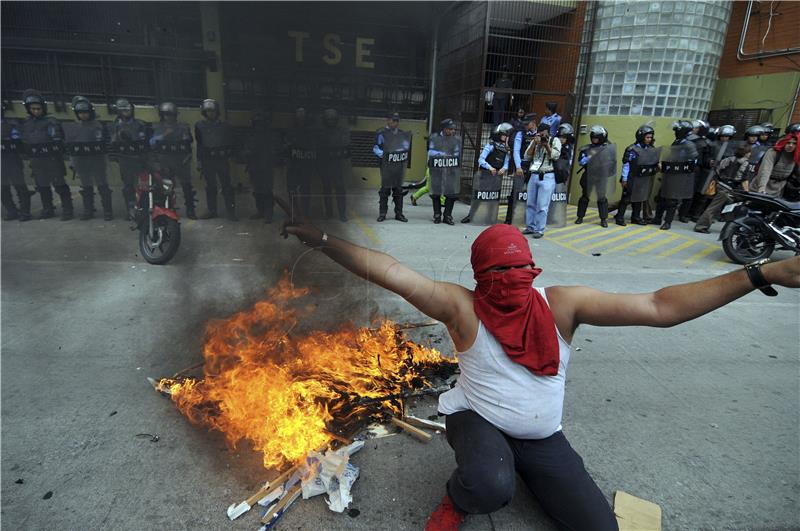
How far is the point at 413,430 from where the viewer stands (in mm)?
2365

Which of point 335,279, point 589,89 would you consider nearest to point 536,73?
point 589,89

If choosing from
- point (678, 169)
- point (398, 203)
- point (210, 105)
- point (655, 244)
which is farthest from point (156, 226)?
point (678, 169)

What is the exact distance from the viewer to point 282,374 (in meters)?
2.56

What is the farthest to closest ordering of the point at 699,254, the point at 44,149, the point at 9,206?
1. the point at 699,254
2. the point at 9,206
3. the point at 44,149

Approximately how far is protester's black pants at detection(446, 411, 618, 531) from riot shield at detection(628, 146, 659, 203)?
7709 millimetres

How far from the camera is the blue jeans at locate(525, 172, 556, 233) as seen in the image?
23.7 ft

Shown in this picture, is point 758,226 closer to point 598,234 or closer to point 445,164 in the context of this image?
point 598,234

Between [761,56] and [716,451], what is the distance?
10.2 metres

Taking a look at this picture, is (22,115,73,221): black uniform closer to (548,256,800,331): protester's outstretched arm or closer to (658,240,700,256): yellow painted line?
(548,256,800,331): protester's outstretched arm

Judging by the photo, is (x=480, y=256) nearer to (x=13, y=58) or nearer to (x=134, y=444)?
(x=134, y=444)

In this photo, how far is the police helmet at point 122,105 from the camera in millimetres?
2068

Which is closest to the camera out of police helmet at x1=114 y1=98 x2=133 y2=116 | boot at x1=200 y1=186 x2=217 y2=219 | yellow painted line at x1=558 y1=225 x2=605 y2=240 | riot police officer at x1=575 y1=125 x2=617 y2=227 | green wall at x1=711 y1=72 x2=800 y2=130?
police helmet at x1=114 y1=98 x2=133 y2=116

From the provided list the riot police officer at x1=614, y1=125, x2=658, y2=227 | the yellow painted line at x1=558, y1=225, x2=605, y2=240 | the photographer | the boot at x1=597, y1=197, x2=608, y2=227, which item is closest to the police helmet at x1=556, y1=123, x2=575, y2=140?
the photographer

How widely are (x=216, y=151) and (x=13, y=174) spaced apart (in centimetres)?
448
